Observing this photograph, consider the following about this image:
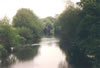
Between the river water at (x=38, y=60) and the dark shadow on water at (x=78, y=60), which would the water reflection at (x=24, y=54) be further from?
the dark shadow on water at (x=78, y=60)

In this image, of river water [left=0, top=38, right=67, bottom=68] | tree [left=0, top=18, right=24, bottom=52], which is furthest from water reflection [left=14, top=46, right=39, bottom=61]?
tree [left=0, top=18, right=24, bottom=52]

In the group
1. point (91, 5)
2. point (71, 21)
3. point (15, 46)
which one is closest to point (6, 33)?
point (15, 46)

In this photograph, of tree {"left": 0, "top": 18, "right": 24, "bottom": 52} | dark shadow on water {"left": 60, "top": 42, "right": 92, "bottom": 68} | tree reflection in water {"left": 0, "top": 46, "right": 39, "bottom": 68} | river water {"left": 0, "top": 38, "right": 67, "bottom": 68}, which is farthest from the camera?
tree {"left": 0, "top": 18, "right": 24, "bottom": 52}

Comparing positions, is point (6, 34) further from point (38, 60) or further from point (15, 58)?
point (38, 60)

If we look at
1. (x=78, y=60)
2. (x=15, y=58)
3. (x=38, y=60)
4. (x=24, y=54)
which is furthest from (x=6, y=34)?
(x=78, y=60)

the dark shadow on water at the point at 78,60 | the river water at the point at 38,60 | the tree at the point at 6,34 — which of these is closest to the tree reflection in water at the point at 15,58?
the river water at the point at 38,60

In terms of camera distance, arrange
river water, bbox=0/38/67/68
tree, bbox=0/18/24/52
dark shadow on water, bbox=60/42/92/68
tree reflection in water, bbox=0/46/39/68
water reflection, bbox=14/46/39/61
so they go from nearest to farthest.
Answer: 1. dark shadow on water, bbox=60/42/92/68
2. river water, bbox=0/38/67/68
3. tree reflection in water, bbox=0/46/39/68
4. water reflection, bbox=14/46/39/61
5. tree, bbox=0/18/24/52

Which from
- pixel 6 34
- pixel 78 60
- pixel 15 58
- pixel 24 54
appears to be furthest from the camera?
pixel 6 34

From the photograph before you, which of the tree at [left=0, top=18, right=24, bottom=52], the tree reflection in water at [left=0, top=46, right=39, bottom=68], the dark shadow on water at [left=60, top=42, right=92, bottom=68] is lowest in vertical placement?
the dark shadow on water at [left=60, top=42, right=92, bottom=68]

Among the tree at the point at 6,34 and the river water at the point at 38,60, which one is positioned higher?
the tree at the point at 6,34

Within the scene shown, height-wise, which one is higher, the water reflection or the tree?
the tree

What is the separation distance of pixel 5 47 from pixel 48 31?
288 ft

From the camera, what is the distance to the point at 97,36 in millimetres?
23688

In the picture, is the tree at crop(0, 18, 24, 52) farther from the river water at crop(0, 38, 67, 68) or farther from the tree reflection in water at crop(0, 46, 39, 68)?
the river water at crop(0, 38, 67, 68)
